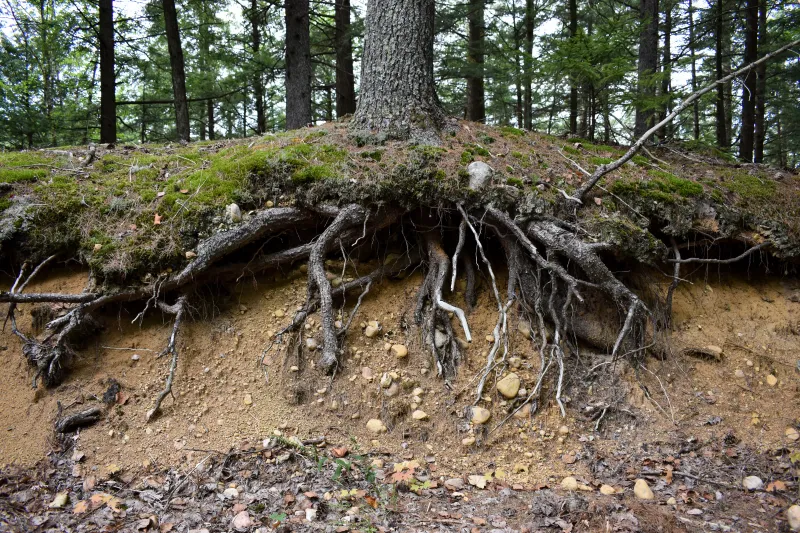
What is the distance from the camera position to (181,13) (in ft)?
39.6

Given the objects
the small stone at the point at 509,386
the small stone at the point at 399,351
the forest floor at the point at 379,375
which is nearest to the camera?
the forest floor at the point at 379,375

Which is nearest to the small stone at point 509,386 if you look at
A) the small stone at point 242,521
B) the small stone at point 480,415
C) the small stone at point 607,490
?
the small stone at point 480,415

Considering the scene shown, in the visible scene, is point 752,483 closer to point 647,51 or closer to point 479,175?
point 479,175

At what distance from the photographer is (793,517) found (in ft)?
8.55

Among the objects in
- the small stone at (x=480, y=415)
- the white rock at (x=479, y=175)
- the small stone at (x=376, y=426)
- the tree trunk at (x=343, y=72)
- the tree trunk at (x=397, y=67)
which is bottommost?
the small stone at (x=376, y=426)

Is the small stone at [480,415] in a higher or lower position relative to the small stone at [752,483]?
higher

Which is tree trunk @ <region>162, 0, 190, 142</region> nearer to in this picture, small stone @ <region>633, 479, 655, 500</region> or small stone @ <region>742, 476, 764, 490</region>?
small stone @ <region>633, 479, 655, 500</region>

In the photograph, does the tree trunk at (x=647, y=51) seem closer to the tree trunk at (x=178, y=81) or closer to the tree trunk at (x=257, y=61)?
the tree trunk at (x=257, y=61)

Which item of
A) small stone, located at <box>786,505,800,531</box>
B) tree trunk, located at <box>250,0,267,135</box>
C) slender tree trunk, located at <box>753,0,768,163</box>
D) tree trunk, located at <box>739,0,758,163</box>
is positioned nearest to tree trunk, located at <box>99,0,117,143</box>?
tree trunk, located at <box>250,0,267,135</box>

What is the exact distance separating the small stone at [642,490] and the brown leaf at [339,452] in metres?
2.06

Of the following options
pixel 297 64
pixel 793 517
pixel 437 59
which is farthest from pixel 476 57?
pixel 793 517

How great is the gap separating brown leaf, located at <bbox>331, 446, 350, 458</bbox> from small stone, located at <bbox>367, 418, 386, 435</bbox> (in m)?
0.30

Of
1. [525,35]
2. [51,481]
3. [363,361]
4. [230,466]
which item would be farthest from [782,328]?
[525,35]

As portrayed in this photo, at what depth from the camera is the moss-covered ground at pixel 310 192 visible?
4031 millimetres
